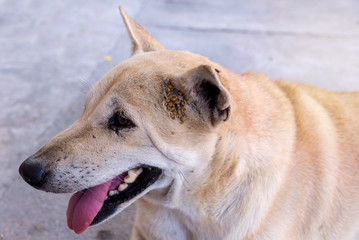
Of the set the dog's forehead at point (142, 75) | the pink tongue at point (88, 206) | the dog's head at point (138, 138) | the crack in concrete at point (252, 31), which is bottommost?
the pink tongue at point (88, 206)

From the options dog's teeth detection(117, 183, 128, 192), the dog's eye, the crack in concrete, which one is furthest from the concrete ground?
the dog's eye

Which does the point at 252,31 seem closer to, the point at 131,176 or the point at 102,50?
the point at 102,50

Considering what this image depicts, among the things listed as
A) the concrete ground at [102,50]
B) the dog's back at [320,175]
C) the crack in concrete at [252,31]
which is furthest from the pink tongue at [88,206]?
the crack in concrete at [252,31]

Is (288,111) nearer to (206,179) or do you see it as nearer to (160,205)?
(206,179)

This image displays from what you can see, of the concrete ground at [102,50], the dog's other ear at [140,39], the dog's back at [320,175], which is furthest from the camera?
the concrete ground at [102,50]

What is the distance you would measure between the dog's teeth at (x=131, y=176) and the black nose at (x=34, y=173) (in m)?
0.42

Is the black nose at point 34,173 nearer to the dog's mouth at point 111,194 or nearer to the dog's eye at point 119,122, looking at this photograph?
the dog's mouth at point 111,194

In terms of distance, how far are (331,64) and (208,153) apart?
3.43 m

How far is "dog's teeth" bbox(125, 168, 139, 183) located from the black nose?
1.37ft

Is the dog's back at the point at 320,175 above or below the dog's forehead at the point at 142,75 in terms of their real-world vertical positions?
below

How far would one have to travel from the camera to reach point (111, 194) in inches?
80.9

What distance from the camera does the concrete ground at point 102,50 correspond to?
3.22 m

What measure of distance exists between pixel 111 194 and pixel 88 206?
14 cm

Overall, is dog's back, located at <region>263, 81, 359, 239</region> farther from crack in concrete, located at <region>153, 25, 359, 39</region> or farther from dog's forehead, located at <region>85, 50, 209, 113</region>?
crack in concrete, located at <region>153, 25, 359, 39</region>
